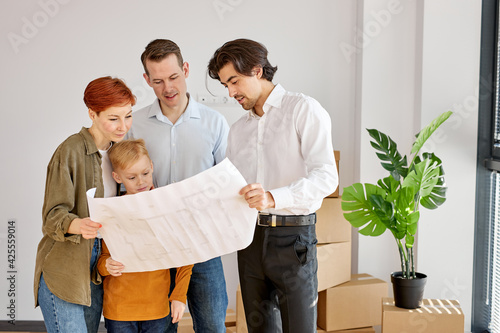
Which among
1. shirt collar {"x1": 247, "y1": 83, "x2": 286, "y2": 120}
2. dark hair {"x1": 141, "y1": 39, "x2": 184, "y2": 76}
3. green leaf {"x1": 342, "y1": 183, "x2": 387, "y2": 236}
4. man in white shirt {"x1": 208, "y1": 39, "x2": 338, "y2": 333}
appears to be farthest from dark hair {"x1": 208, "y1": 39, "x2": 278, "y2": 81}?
green leaf {"x1": 342, "y1": 183, "x2": 387, "y2": 236}

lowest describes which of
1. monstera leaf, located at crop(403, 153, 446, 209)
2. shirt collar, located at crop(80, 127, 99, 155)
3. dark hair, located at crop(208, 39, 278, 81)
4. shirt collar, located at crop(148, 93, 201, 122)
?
monstera leaf, located at crop(403, 153, 446, 209)

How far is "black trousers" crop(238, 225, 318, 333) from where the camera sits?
5.92 ft

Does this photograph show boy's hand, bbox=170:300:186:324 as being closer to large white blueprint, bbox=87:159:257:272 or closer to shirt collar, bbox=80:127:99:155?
large white blueprint, bbox=87:159:257:272

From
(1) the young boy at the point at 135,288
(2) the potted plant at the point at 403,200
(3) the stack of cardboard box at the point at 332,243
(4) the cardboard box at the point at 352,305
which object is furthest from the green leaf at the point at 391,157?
(1) the young boy at the point at 135,288

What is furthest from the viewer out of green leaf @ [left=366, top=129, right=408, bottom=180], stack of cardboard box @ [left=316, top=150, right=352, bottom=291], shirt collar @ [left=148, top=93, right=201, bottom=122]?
stack of cardboard box @ [left=316, top=150, right=352, bottom=291]

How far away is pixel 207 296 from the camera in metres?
2.00

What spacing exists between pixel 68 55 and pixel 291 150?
6.95 feet

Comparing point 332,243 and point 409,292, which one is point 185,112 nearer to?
point 332,243

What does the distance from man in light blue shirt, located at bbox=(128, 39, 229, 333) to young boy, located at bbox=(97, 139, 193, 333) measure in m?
0.15

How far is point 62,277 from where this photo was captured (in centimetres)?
162

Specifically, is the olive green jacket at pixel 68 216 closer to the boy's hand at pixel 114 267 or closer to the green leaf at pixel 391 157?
the boy's hand at pixel 114 267

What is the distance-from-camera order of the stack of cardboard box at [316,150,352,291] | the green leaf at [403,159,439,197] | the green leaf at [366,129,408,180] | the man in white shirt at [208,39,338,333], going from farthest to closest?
1. the stack of cardboard box at [316,150,352,291]
2. the green leaf at [366,129,408,180]
3. the green leaf at [403,159,439,197]
4. the man in white shirt at [208,39,338,333]

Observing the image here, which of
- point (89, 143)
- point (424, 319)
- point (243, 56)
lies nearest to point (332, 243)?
point (424, 319)

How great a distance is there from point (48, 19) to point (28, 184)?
106 centimetres
